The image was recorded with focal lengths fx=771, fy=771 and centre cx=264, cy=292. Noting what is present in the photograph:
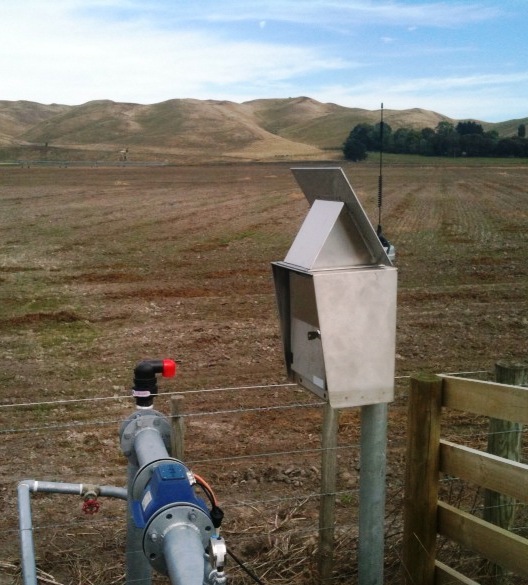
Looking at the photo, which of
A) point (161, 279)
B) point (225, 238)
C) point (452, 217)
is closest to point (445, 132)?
point (452, 217)

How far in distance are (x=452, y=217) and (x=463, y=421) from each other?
1926cm

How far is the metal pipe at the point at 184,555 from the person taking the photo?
1.80 m

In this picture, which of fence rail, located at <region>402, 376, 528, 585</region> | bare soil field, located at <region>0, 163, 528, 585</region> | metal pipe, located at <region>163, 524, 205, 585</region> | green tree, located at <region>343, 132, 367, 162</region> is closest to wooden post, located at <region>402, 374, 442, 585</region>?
fence rail, located at <region>402, 376, 528, 585</region>

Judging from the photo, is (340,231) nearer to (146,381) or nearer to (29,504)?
(146,381)

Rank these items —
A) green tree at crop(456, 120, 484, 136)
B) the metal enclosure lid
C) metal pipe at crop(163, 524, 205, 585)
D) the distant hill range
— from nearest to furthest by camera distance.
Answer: metal pipe at crop(163, 524, 205, 585), the metal enclosure lid, green tree at crop(456, 120, 484, 136), the distant hill range

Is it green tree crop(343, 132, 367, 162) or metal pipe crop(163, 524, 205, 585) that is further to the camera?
green tree crop(343, 132, 367, 162)

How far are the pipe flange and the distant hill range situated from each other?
3399 inches

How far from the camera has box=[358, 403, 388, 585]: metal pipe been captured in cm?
317

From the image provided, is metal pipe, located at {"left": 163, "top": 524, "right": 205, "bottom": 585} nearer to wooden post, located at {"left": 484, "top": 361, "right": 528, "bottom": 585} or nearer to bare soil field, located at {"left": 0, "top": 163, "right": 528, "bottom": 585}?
bare soil field, located at {"left": 0, "top": 163, "right": 528, "bottom": 585}

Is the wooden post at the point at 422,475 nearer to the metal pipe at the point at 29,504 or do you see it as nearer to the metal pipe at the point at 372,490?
the metal pipe at the point at 372,490

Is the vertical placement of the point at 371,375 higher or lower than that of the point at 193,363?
higher

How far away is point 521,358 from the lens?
29.6 ft

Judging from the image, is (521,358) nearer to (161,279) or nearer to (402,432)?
(402,432)

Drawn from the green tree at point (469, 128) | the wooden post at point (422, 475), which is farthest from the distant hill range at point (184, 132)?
the wooden post at point (422, 475)
